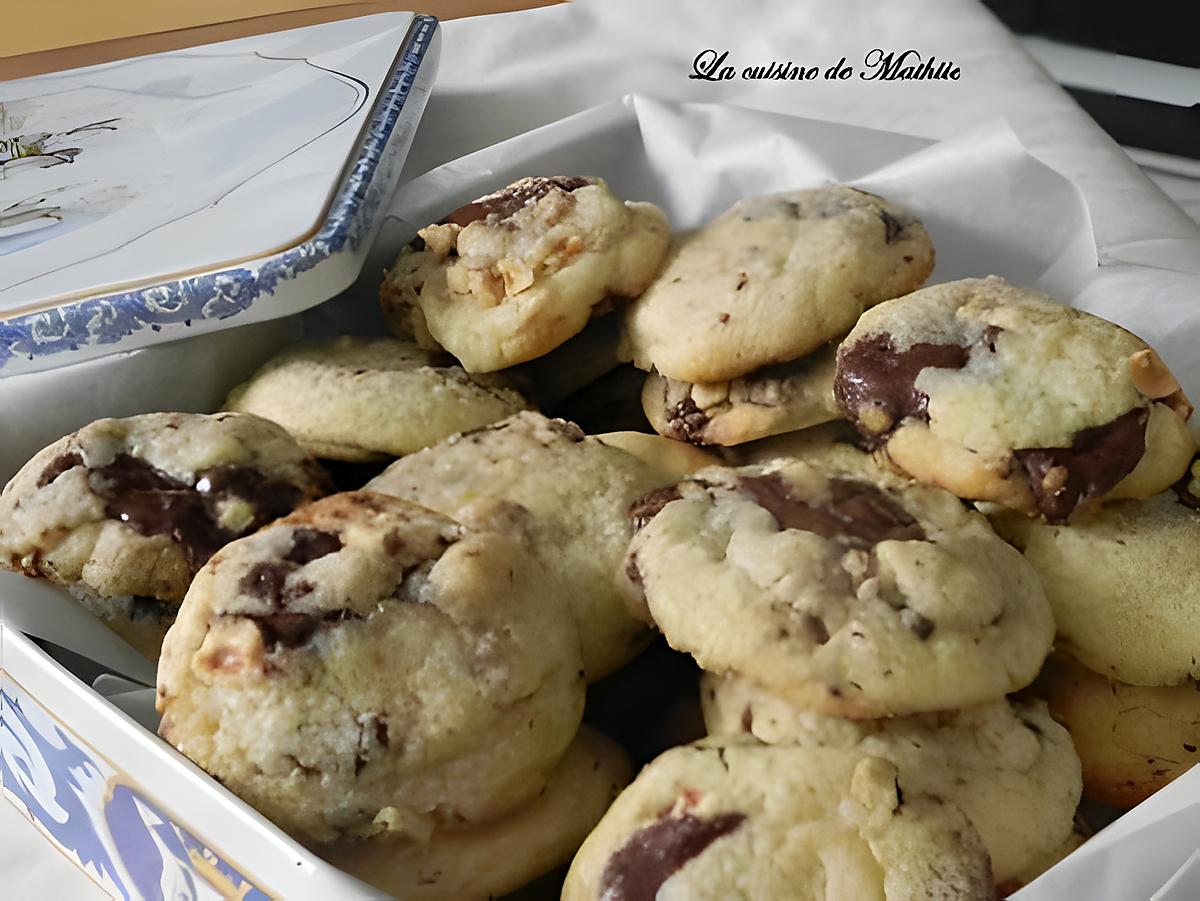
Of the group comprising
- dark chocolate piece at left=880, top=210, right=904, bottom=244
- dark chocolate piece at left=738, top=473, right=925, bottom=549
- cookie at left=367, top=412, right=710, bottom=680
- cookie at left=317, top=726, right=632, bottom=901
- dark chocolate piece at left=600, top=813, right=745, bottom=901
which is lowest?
cookie at left=317, top=726, right=632, bottom=901

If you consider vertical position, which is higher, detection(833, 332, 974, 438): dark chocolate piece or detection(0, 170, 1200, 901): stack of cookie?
detection(833, 332, 974, 438): dark chocolate piece

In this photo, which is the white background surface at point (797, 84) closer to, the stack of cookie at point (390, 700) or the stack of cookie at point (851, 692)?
the stack of cookie at point (851, 692)

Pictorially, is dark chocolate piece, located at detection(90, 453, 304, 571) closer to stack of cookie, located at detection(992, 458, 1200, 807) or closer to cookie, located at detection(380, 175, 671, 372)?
cookie, located at detection(380, 175, 671, 372)

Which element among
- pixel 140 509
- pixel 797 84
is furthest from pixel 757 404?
pixel 797 84

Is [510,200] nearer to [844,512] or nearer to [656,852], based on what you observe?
[844,512]

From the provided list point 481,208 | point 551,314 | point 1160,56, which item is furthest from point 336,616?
point 1160,56

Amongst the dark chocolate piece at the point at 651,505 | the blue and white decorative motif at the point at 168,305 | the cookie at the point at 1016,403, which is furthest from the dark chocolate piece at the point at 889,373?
the blue and white decorative motif at the point at 168,305

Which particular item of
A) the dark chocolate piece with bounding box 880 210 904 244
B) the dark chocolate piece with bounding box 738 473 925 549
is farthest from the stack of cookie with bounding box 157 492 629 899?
the dark chocolate piece with bounding box 880 210 904 244
